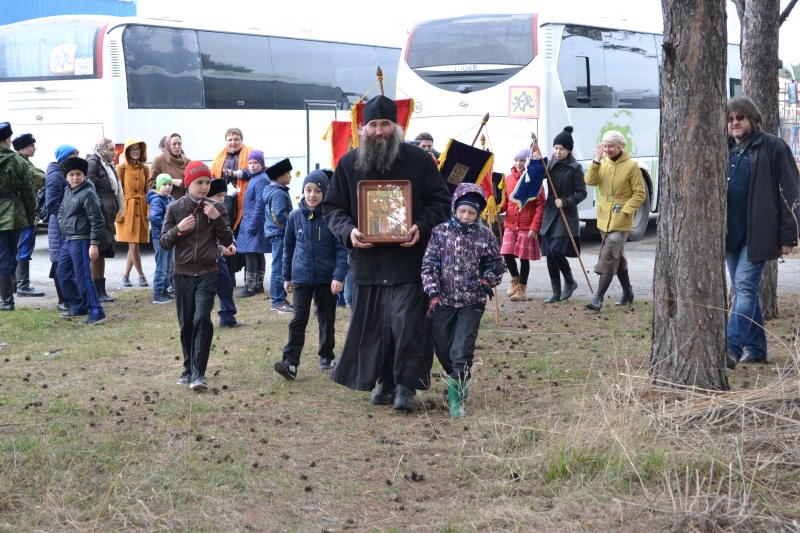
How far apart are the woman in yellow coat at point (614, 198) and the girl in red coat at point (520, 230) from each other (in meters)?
1.03

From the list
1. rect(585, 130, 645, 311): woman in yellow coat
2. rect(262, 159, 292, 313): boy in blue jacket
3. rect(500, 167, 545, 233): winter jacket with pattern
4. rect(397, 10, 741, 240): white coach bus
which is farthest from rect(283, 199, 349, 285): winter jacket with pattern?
rect(397, 10, 741, 240): white coach bus

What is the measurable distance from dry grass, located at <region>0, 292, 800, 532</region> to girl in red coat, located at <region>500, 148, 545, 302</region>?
3896mm

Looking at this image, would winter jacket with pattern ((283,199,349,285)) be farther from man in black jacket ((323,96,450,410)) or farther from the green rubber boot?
the green rubber boot

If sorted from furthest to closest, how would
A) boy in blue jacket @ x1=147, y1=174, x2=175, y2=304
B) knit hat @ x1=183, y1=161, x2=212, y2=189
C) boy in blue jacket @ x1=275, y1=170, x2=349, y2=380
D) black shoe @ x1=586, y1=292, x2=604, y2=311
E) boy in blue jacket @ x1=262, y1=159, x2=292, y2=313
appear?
boy in blue jacket @ x1=147, y1=174, x2=175, y2=304, black shoe @ x1=586, y1=292, x2=604, y2=311, boy in blue jacket @ x1=262, y1=159, x2=292, y2=313, boy in blue jacket @ x1=275, y1=170, x2=349, y2=380, knit hat @ x1=183, y1=161, x2=212, y2=189

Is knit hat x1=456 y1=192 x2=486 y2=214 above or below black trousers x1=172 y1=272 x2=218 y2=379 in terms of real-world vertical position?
above

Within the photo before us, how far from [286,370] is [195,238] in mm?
1182

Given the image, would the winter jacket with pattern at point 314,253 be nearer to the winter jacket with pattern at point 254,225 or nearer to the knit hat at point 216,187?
the knit hat at point 216,187

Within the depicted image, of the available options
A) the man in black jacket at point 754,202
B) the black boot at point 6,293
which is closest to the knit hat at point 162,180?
the black boot at point 6,293

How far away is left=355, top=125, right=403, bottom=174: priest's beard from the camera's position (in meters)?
6.89

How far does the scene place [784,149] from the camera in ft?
24.8

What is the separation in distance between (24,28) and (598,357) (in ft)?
44.0

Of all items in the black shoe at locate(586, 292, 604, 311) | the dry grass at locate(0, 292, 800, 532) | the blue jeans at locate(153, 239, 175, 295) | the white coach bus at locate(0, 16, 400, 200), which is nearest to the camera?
the dry grass at locate(0, 292, 800, 532)

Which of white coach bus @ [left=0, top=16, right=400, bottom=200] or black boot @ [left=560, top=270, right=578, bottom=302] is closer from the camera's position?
black boot @ [left=560, top=270, right=578, bottom=302]

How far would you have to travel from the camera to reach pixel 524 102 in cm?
1773
